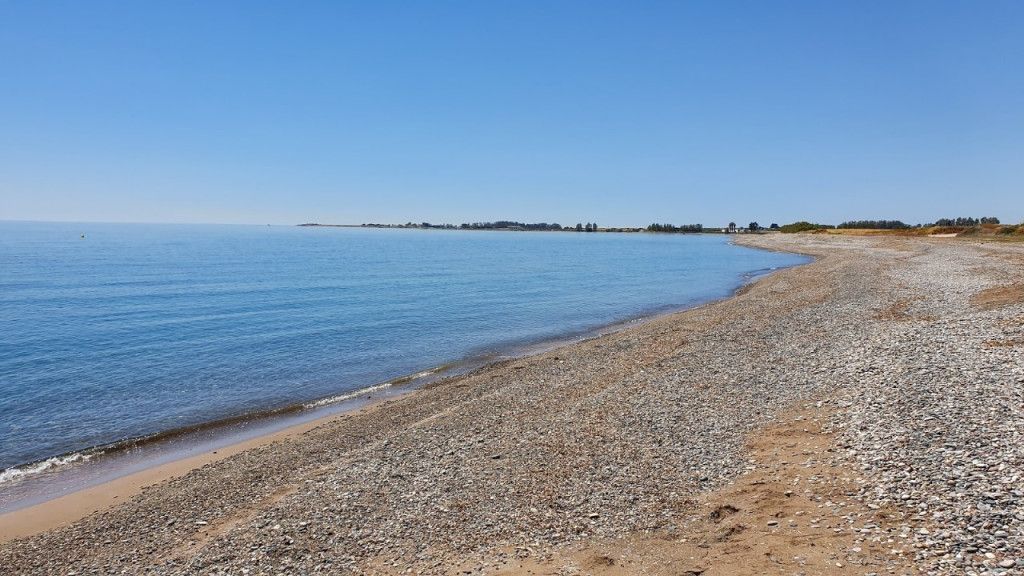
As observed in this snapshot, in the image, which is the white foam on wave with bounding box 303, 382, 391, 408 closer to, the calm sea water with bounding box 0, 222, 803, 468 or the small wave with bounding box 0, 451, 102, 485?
the calm sea water with bounding box 0, 222, 803, 468

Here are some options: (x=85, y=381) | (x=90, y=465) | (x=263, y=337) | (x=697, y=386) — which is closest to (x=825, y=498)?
(x=697, y=386)

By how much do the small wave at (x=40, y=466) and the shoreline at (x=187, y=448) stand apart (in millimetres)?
106

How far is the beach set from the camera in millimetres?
7566

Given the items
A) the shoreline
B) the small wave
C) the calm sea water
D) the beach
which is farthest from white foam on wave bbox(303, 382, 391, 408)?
the small wave

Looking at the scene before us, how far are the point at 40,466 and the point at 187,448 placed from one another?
3682 millimetres

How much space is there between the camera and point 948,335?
17734 mm

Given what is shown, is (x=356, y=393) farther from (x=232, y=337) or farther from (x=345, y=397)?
(x=232, y=337)

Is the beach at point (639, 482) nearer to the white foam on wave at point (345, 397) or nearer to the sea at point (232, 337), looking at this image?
the white foam on wave at point (345, 397)

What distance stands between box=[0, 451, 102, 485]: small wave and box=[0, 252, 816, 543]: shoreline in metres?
0.11

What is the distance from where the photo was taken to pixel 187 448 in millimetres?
17141

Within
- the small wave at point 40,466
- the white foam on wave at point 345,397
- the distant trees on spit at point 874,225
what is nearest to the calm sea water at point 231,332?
the small wave at point 40,466

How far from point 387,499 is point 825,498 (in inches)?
306

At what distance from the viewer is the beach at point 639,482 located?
7566 mm

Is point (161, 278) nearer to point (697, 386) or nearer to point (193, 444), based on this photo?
point (193, 444)
